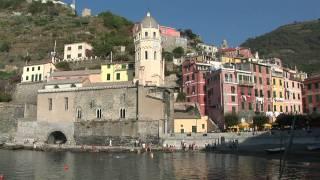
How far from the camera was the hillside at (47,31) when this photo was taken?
9744 cm

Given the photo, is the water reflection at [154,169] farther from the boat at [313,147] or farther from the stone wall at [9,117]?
the stone wall at [9,117]

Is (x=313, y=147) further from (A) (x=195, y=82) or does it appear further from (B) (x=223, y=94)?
(A) (x=195, y=82)

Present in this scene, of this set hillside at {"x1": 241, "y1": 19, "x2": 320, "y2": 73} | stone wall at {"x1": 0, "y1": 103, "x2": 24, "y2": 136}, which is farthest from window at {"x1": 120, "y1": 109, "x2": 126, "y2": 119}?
hillside at {"x1": 241, "y1": 19, "x2": 320, "y2": 73}

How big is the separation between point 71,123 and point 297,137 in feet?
103

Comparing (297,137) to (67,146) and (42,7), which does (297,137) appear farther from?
(42,7)

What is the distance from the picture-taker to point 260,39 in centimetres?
17088

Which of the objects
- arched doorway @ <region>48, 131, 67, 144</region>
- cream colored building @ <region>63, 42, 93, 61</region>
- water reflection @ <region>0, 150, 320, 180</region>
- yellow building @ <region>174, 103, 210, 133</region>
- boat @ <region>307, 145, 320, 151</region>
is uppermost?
cream colored building @ <region>63, 42, 93, 61</region>

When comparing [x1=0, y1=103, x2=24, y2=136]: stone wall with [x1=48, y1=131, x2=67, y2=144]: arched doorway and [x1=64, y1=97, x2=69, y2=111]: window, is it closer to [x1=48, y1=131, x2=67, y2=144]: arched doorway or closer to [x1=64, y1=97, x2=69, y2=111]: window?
[x1=48, y1=131, x2=67, y2=144]: arched doorway

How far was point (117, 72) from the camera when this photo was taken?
70.4 metres

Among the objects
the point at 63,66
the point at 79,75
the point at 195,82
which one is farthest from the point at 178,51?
the point at 79,75

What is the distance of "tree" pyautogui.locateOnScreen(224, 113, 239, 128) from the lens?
195ft

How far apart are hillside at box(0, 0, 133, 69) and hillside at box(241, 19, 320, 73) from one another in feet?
163

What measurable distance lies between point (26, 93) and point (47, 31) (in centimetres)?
4387

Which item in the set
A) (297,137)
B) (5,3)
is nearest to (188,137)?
(297,137)
